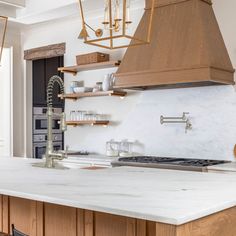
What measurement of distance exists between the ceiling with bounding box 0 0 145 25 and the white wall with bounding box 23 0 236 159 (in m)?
0.42

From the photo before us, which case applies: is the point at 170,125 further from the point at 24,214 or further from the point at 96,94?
the point at 24,214

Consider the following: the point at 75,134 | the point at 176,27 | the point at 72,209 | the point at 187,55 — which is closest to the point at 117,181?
the point at 72,209

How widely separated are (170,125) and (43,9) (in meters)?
2.29

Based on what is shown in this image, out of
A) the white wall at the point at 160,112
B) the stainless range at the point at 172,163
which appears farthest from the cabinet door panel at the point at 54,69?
the stainless range at the point at 172,163

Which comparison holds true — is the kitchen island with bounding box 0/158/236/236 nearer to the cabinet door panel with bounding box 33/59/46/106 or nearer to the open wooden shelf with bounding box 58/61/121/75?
the open wooden shelf with bounding box 58/61/121/75

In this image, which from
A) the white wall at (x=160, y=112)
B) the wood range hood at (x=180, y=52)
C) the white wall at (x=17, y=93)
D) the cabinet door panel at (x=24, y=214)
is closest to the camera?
the cabinet door panel at (x=24, y=214)

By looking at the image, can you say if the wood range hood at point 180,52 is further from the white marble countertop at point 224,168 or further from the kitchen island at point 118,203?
the kitchen island at point 118,203

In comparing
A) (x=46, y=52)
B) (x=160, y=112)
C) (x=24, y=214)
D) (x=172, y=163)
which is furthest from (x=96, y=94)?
(x=24, y=214)

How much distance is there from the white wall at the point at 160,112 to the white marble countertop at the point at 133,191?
6.57 ft

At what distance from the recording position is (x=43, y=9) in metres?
5.42

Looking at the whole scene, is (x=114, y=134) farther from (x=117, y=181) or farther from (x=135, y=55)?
(x=117, y=181)

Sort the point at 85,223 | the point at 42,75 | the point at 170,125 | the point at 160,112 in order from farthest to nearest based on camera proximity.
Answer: the point at 42,75, the point at 160,112, the point at 170,125, the point at 85,223

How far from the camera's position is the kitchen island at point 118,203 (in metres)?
1.58

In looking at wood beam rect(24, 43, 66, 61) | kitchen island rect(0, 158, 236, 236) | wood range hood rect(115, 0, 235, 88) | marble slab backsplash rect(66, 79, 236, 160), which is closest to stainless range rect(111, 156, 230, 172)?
marble slab backsplash rect(66, 79, 236, 160)
